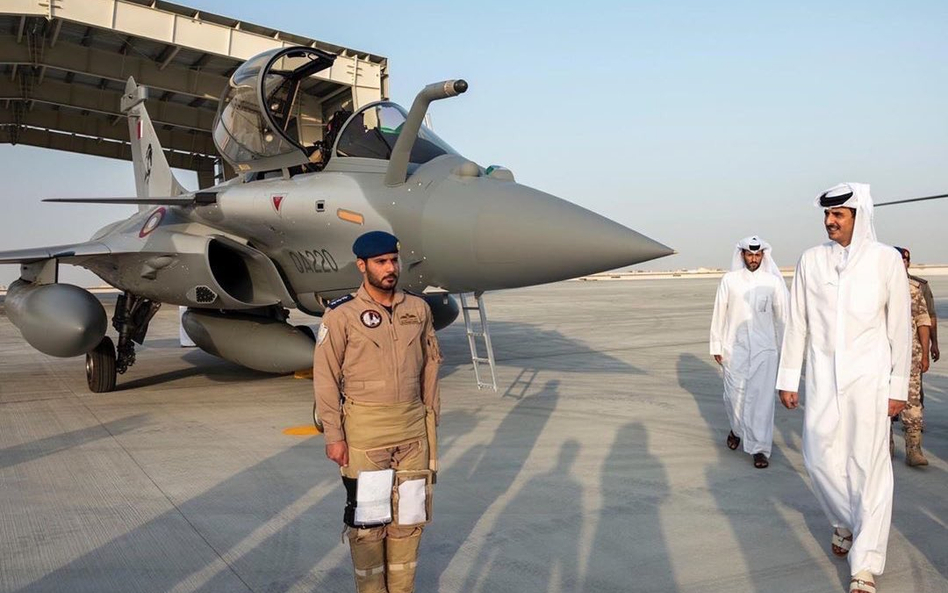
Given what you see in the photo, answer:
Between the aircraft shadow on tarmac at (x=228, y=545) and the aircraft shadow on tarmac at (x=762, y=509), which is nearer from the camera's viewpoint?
the aircraft shadow on tarmac at (x=228, y=545)

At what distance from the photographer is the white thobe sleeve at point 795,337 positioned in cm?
373

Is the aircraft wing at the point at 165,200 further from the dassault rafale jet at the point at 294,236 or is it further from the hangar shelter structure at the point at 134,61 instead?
the hangar shelter structure at the point at 134,61

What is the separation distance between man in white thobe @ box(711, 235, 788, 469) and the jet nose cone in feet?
3.78

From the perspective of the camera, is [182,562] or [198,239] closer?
[182,562]

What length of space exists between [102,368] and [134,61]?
39.4 feet

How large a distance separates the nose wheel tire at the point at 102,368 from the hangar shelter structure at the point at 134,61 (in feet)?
17.6

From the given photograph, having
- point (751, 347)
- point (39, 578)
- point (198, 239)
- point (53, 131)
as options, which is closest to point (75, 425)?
point (198, 239)

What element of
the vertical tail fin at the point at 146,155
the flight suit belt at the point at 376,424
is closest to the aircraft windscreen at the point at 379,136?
the flight suit belt at the point at 376,424

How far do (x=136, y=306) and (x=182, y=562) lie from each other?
262 inches

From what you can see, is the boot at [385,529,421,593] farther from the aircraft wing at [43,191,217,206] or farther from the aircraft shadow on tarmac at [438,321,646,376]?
the aircraft shadow on tarmac at [438,321,646,376]

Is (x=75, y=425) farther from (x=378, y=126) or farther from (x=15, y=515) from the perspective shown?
(x=378, y=126)

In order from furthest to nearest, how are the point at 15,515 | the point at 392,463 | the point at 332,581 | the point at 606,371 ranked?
the point at 606,371
the point at 15,515
the point at 332,581
the point at 392,463

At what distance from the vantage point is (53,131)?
23.5 m

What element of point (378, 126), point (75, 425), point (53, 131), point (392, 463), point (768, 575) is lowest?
point (75, 425)
